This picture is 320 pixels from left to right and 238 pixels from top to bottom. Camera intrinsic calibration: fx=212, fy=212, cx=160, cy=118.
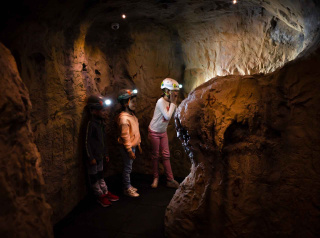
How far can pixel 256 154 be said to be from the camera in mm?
2367

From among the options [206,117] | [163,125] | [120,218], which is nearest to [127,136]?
[163,125]

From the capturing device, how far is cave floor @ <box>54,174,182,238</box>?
3.00m

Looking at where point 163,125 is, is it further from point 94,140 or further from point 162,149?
point 94,140

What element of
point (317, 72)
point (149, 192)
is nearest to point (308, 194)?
point (317, 72)

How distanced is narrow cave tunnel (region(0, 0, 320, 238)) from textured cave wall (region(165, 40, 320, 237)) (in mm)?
11

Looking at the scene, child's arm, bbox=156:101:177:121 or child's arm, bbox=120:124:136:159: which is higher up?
child's arm, bbox=156:101:177:121

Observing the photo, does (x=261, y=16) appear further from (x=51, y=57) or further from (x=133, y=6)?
(x=51, y=57)

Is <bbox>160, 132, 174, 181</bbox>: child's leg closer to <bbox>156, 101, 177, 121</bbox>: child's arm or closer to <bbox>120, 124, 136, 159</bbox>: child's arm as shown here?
<bbox>156, 101, 177, 121</bbox>: child's arm

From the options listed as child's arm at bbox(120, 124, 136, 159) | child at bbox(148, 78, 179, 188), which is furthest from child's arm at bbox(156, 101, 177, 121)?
child's arm at bbox(120, 124, 136, 159)

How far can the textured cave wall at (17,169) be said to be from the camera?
1.51m

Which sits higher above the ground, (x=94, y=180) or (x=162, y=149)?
(x=162, y=149)

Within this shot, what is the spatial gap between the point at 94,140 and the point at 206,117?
221cm

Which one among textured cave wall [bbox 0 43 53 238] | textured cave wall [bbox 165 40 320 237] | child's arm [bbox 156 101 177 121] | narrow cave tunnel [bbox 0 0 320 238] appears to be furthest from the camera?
child's arm [bbox 156 101 177 121]

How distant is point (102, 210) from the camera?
11.8ft
